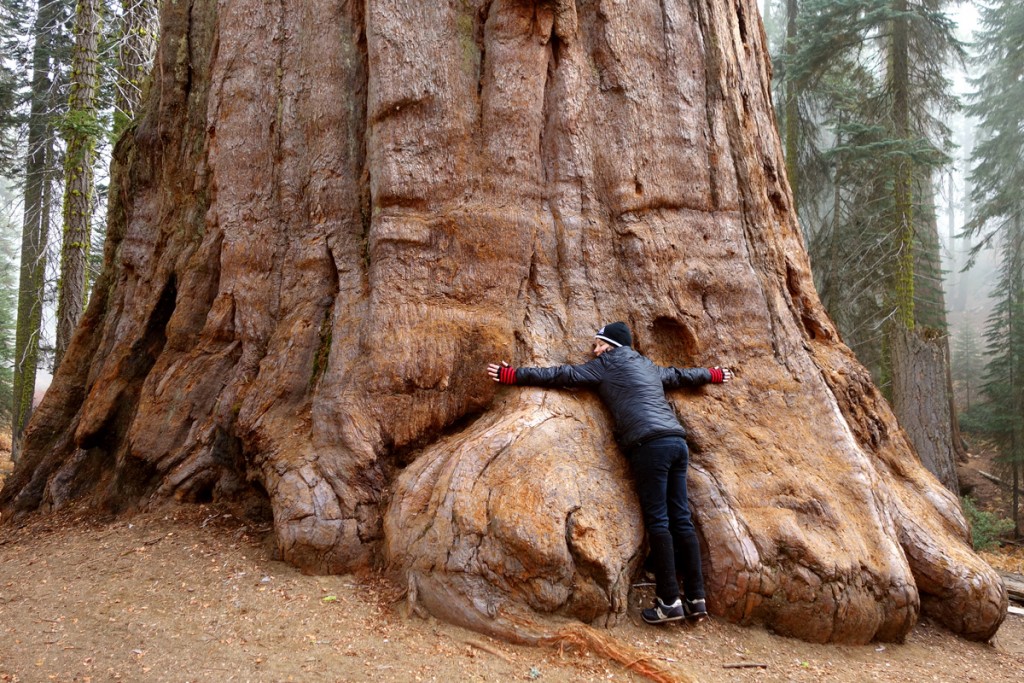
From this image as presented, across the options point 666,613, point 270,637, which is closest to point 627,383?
point 666,613

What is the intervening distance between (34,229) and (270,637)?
41.5 ft

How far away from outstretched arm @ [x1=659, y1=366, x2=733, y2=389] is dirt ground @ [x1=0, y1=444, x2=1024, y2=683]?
1.75 metres

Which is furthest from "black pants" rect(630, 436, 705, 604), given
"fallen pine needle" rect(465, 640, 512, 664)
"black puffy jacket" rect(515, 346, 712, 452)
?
"fallen pine needle" rect(465, 640, 512, 664)

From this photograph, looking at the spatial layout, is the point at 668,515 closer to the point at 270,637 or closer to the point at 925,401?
the point at 270,637

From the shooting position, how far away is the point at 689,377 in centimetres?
582

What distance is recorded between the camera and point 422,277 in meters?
5.96

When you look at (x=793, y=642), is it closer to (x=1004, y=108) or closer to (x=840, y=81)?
(x=840, y=81)

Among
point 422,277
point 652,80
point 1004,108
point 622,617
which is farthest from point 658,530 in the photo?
point 1004,108

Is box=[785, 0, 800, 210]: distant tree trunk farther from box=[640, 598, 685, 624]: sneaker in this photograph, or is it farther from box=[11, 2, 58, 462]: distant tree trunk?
box=[11, 2, 58, 462]: distant tree trunk

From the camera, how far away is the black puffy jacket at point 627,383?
5.31 m

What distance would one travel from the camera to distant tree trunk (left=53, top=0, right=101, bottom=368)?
10664mm

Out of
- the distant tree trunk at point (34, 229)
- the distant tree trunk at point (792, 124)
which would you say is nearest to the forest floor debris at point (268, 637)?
the distant tree trunk at point (34, 229)

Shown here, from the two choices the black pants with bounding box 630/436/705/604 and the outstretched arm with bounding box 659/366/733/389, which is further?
the outstretched arm with bounding box 659/366/733/389

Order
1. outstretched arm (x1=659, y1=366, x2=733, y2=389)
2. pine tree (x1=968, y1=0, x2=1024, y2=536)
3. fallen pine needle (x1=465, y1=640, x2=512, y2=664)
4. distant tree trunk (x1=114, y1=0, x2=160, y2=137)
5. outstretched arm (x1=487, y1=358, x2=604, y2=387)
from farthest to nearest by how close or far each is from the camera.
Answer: pine tree (x1=968, y1=0, x2=1024, y2=536), distant tree trunk (x1=114, y1=0, x2=160, y2=137), outstretched arm (x1=659, y1=366, x2=733, y2=389), outstretched arm (x1=487, y1=358, x2=604, y2=387), fallen pine needle (x1=465, y1=640, x2=512, y2=664)
